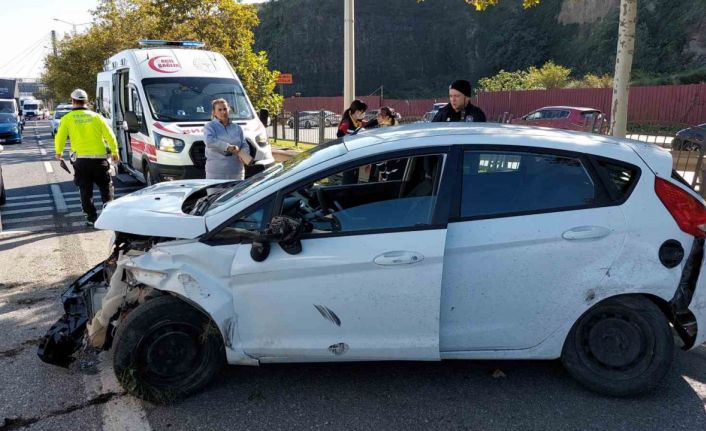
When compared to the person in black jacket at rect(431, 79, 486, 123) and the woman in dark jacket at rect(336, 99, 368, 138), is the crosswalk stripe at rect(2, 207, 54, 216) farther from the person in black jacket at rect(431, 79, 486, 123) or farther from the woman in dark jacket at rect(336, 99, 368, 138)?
the person in black jacket at rect(431, 79, 486, 123)

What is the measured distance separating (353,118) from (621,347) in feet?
14.9

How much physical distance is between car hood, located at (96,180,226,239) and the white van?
4230 mm

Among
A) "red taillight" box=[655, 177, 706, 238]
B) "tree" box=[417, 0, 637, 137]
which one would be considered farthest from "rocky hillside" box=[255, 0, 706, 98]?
"red taillight" box=[655, 177, 706, 238]

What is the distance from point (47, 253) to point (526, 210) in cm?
Answer: 571

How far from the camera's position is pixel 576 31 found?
6662 centimetres

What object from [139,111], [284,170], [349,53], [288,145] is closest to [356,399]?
[284,170]

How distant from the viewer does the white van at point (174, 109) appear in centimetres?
866

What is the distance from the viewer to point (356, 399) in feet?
10.8

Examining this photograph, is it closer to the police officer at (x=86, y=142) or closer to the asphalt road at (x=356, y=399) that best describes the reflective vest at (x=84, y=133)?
the police officer at (x=86, y=142)

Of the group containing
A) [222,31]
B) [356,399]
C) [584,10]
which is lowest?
[356,399]

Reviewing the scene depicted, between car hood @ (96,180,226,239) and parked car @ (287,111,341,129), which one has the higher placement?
car hood @ (96,180,226,239)

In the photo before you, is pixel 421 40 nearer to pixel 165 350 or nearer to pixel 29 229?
pixel 29 229

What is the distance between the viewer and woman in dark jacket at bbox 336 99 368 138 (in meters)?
7.00

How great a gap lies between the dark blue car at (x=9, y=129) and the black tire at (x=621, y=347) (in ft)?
84.4
